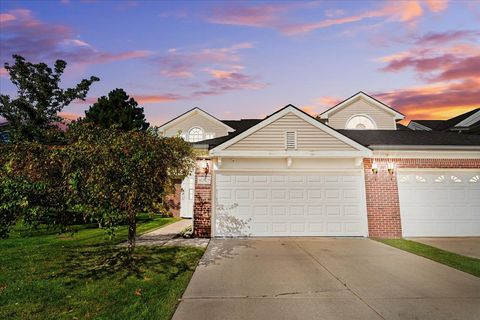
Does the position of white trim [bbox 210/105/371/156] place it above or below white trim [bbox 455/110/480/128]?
below

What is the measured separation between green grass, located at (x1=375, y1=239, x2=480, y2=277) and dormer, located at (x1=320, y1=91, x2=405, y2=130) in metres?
9.39

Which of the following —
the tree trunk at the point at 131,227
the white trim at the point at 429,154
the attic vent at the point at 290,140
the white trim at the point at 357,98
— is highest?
the white trim at the point at 357,98

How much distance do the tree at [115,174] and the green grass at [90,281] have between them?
44.8 inches

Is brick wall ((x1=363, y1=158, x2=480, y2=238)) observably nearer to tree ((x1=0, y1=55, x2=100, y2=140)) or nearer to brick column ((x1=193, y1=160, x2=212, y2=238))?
brick column ((x1=193, y1=160, x2=212, y2=238))

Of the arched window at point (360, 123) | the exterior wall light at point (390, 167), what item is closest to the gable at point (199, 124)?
the arched window at point (360, 123)

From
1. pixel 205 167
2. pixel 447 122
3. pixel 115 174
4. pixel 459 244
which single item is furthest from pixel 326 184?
pixel 447 122

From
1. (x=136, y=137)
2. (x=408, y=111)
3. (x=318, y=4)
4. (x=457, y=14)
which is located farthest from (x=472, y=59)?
(x=136, y=137)

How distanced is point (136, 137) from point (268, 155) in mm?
5482

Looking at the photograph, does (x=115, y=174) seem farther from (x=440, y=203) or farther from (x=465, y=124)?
(x=465, y=124)

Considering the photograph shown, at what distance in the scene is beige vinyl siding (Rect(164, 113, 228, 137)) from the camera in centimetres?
1778

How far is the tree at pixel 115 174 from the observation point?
183 inches

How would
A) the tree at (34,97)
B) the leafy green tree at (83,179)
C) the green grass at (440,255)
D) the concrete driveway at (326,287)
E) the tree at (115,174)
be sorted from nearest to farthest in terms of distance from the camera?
the concrete driveway at (326,287), the leafy green tree at (83,179), the tree at (115,174), the green grass at (440,255), the tree at (34,97)

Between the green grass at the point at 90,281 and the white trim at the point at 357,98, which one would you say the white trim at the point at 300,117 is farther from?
the white trim at the point at 357,98

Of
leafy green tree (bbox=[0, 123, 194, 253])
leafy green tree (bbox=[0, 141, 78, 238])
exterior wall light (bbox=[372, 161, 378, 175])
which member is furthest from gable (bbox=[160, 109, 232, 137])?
leafy green tree (bbox=[0, 141, 78, 238])
